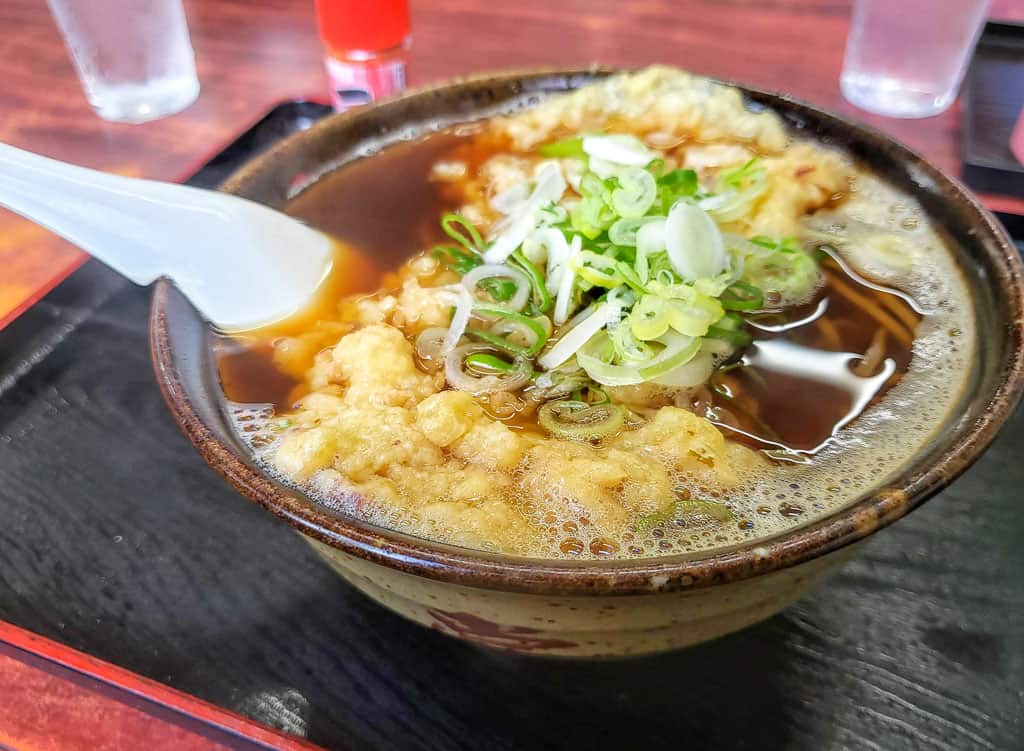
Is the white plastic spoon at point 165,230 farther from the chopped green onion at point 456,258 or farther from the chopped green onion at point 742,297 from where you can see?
the chopped green onion at point 742,297

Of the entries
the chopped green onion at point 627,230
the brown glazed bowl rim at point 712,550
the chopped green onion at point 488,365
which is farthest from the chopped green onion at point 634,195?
the brown glazed bowl rim at point 712,550

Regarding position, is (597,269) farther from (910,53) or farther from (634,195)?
(910,53)

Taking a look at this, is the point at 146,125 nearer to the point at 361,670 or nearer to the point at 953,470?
the point at 361,670

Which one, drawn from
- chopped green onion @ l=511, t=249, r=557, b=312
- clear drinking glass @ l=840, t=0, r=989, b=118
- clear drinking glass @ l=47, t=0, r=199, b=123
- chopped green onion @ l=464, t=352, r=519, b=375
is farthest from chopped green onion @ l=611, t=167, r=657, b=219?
clear drinking glass @ l=47, t=0, r=199, b=123

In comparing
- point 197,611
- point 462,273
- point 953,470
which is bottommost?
point 197,611

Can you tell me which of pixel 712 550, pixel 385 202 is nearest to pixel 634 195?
pixel 385 202

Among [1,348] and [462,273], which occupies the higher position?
[462,273]

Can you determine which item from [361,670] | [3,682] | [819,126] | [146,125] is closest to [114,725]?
[3,682]

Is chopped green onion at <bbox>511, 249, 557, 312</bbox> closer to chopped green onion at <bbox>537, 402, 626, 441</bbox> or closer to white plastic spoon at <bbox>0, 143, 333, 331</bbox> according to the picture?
chopped green onion at <bbox>537, 402, 626, 441</bbox>
